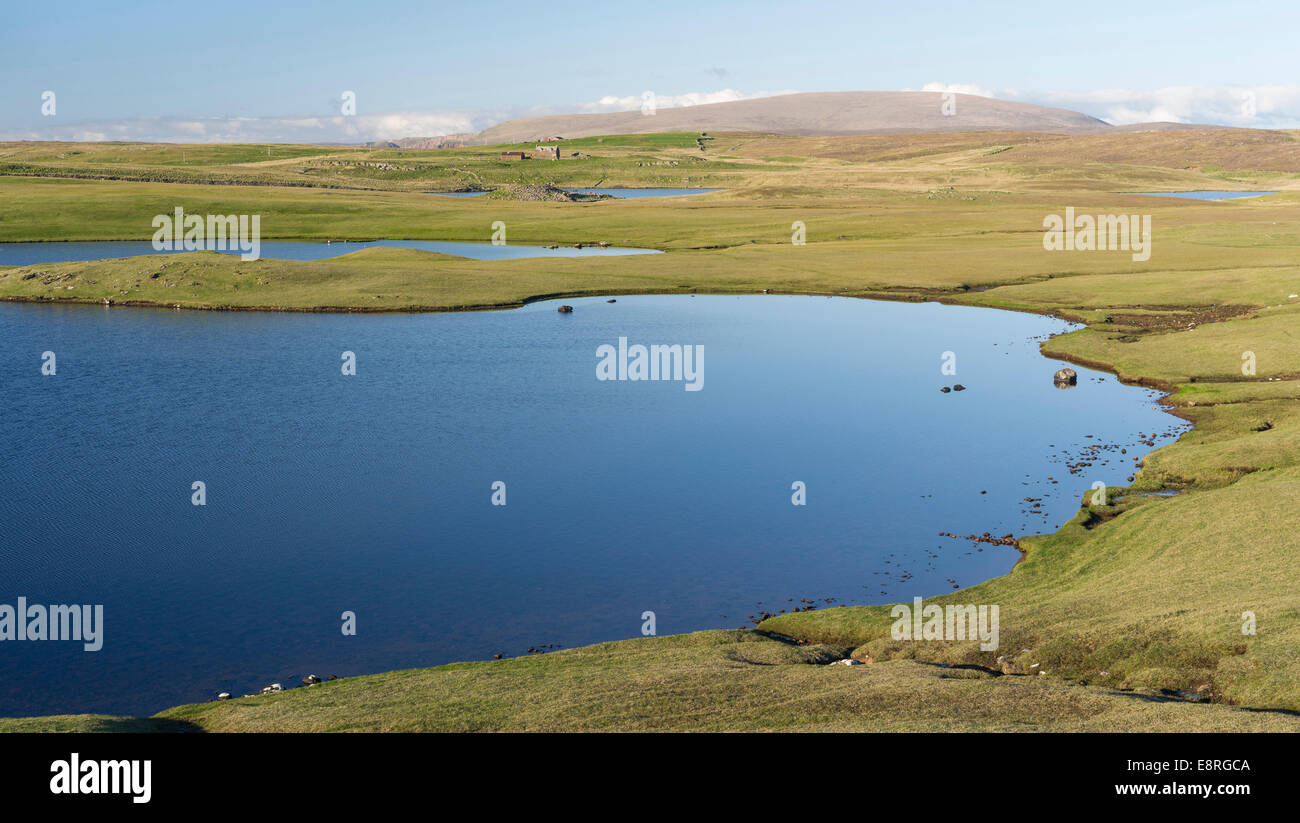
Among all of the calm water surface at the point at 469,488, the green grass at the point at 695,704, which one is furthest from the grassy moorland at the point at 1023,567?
the calm water surface at the point at 469,488

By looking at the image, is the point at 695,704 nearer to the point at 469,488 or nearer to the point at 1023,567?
the point at 1023,567

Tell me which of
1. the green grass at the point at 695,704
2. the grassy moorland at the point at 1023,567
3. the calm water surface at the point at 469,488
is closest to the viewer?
the green grass at the point at 695,704

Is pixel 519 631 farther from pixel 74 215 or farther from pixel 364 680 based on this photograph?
pixel 74 215

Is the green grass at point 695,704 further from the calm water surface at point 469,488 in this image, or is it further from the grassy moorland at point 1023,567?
the calm water surface at point 469,488

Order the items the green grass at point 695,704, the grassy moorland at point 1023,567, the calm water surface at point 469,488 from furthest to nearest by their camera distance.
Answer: the calm water surface at point 469,488, the grassy moorland at point 1023,567, the green grass at point 695,704

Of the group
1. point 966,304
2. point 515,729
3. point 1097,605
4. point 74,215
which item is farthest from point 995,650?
point 74,215

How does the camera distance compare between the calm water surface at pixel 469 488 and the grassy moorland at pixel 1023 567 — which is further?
the calm water surface at pixel 469 488

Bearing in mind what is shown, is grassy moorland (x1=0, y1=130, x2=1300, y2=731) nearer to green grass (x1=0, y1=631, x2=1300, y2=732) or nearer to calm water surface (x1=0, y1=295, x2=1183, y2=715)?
green grass (x1=0, y1=631, x2=1300, y2=732)
